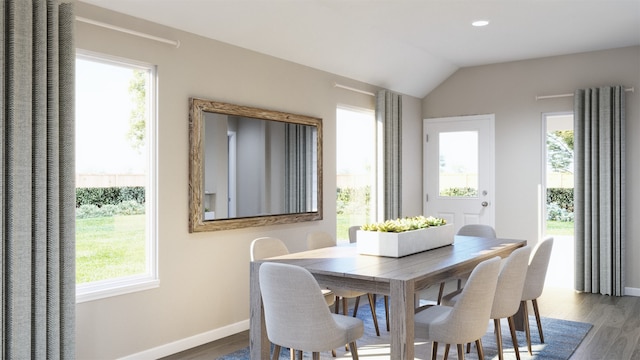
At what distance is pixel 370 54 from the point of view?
217 inches

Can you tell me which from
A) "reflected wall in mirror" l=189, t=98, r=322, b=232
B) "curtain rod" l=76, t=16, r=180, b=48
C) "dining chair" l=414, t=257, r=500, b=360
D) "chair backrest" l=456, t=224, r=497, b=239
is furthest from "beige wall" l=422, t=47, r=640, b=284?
"curtain rod" l=76, t=16, r=180, b=48

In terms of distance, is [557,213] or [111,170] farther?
[557,213]

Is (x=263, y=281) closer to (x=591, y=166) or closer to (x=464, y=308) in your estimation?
(x=464, y=308)

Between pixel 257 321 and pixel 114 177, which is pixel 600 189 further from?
pixel 114 177

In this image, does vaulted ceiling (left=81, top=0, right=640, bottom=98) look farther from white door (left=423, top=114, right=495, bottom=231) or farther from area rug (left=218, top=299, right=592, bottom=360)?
area rug (left=218, top=299, right=592, bottom=360)

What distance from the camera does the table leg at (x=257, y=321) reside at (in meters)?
3.13

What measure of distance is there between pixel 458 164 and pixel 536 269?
3.31 metres

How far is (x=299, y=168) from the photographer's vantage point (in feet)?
16.8

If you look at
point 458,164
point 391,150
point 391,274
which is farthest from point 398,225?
point 458,164

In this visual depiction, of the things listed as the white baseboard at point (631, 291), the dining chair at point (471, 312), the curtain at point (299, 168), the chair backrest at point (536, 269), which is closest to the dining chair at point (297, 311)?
the dining chair at point (471, 312)

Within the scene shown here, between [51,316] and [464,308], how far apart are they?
7.28 ft

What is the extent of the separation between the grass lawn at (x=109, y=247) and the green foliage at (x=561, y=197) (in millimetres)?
4701

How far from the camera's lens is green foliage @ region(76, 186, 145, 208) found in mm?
3479

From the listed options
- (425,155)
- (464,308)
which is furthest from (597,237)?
(464,308)
